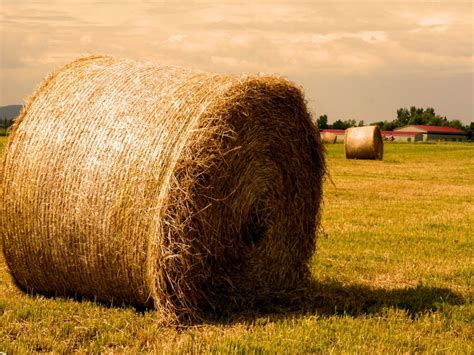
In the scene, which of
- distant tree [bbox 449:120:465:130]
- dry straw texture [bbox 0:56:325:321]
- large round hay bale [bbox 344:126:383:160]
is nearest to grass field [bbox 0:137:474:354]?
dry straw texture [bbox 0:56:325:321]

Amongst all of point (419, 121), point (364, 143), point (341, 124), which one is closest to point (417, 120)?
point (419, 121)

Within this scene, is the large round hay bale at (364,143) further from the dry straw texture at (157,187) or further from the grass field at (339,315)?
the dry straw texture at (157,187)

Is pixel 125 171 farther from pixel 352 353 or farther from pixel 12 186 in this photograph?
pixel 352 353

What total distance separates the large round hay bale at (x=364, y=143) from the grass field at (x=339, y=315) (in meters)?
19.6

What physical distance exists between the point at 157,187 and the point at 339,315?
6.31 feet

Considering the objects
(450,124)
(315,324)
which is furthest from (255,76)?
(450,124)

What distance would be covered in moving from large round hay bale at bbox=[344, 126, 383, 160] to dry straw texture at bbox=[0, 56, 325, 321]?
22797mm

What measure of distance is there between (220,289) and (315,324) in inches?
40.7

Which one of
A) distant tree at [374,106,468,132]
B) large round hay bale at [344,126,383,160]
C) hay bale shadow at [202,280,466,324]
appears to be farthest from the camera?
distant tree at [374,106,468,132]

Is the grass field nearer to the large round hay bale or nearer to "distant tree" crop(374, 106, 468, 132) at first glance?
the large round hay bale

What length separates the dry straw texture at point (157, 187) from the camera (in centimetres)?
570

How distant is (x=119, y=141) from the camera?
5.97 m

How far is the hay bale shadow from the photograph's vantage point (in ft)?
20.1

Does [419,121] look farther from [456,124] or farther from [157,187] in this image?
[157,187]
